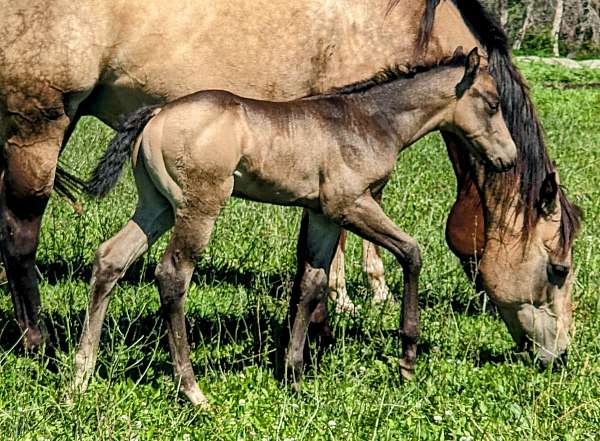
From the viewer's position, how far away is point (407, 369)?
16.4ft

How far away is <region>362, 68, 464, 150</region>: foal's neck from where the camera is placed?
5.00 m

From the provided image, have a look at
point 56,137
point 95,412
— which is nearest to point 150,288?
point 56,137

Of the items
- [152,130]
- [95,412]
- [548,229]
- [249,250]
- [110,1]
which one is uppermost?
[110,1]

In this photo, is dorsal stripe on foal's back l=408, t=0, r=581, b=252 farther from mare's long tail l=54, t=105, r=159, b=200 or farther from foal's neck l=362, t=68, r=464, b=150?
mare's long tail l=54, t=105, r=159, b=200

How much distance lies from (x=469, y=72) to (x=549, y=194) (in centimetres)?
92

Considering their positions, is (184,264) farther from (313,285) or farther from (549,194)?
(549,194)

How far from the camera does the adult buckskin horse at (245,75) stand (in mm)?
5285

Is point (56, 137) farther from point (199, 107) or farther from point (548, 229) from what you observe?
point (548, 229)

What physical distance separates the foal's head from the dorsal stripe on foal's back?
1.48 feet

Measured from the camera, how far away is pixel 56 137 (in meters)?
5.36

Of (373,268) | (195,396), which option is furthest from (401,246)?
→ (373,268)

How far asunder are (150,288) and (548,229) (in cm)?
247

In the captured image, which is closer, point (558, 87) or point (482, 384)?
point (482, 384)

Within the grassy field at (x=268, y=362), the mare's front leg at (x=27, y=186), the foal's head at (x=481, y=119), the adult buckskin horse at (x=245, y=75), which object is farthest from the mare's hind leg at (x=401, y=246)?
the mare's front leg at (x=27, y=186)
